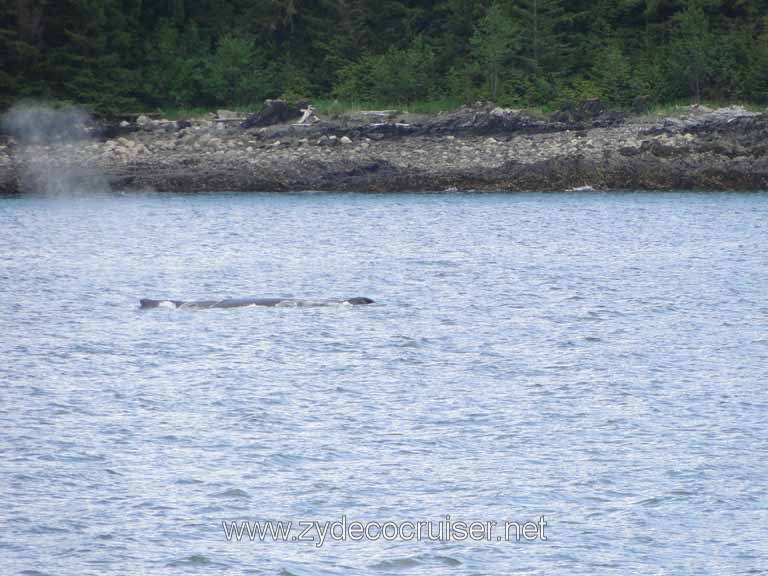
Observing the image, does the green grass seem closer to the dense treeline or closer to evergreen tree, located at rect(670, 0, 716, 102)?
evergreen tree, located at rect(670, 0, 716, 102)

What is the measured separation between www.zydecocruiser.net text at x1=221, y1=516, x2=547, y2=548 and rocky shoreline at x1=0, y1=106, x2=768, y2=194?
4018 cm

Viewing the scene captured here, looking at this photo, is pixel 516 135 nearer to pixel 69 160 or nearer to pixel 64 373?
pixel 69 160

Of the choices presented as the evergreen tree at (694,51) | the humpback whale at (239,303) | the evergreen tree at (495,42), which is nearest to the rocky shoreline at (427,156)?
the evergreen tree at (694,51)

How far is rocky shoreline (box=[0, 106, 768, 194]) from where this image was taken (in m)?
50.9

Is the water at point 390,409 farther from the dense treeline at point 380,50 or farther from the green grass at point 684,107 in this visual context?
the dense treeline at point 380,50

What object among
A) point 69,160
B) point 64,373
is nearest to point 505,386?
point 64,373

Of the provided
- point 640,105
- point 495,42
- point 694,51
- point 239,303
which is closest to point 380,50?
point 495,42

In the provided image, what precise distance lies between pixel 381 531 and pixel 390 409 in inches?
181

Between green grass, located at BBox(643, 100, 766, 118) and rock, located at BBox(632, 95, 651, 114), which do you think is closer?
green grass, located at BBox(643, 100, 766, 118)

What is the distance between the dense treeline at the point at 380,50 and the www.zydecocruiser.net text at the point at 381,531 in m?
49.4

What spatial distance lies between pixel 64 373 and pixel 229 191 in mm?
34128

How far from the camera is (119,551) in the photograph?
1094 centimetres

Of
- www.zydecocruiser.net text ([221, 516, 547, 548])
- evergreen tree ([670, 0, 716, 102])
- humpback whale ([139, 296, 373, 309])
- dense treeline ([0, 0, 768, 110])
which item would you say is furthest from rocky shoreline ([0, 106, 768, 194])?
www.zydecocruiser.net text ([221, 516, 547, 548])

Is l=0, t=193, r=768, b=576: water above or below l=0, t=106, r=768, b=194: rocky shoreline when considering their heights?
below
